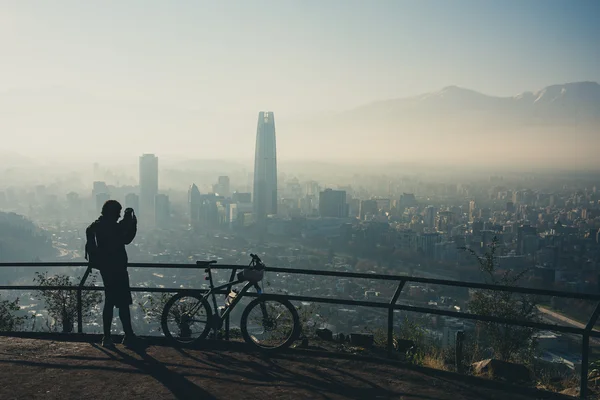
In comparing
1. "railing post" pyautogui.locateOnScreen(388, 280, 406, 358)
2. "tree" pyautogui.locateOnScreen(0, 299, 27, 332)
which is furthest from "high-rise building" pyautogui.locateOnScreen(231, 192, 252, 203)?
"railing post" pyautogui.locateOnScreen(388, 280, 406, 358)

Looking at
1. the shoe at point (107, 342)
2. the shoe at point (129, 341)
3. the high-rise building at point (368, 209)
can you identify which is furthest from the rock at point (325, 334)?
the high-rise building at point (368, 209)

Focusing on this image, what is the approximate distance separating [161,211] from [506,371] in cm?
8730

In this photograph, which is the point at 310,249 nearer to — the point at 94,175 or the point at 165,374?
the point at 165,374

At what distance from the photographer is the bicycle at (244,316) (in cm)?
709

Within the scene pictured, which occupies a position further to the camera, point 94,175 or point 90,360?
point 94,175

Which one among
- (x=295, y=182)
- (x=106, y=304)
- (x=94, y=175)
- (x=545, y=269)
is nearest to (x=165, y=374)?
(x=106, y=304)

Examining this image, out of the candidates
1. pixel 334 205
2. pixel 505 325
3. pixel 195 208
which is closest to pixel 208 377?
pixel 505 325

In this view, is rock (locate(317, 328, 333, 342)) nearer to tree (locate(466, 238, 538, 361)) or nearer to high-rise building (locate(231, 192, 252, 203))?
tree (locate(466, 238, 538, 361))

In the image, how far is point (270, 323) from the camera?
720cm

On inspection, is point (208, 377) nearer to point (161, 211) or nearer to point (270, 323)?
point (270, 323)

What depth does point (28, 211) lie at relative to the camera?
3826 inches

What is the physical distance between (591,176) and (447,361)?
108m

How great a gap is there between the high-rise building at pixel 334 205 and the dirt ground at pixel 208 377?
84224 mm

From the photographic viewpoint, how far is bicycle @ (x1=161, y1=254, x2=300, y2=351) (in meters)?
7.09
